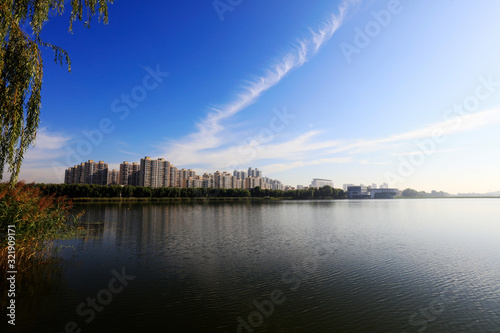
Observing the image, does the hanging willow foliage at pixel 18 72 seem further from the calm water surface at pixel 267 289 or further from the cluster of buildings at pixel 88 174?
the cluster of buildings at pixel 88 174

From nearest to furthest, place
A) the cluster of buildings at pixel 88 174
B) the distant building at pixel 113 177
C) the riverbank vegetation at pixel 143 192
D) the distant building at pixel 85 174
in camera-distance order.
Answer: the riverbank vegetation at pixel 143 192 < the distant building at pixel 85 174 < the cluster of buildings at pixel 88 174 < the distant building at pixel 113 177

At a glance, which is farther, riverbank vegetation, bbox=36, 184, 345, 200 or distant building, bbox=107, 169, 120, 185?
distant building, bbox=107, 169, 120, 185

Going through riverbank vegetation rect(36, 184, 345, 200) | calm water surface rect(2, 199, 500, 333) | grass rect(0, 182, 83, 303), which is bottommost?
calm water surface rect(2, 199, 500, 333)

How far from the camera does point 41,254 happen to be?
54.1ft

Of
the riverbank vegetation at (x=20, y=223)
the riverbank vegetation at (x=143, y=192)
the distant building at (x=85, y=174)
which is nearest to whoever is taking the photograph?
the riverbank vegetation at (x=20, y=223)

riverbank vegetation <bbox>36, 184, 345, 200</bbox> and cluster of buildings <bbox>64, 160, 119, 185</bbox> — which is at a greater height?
cluster of buildings <bbox>64, 160, 119, 185</bbox>

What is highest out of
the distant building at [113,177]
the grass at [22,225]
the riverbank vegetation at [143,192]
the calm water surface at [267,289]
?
the distant building at [113,177]

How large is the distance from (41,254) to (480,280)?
2710 cm

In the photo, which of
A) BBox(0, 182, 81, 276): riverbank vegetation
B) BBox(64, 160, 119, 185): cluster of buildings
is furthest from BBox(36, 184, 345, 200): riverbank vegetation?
BBox(0, 182, 81, 276): riverbank vegetation

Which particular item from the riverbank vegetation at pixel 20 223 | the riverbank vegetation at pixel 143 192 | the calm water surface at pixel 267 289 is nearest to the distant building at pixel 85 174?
the riverbank vegetation at pixel 143 192

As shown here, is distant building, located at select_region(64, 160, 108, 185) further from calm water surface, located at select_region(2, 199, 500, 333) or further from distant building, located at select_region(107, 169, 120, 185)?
calm water surface, located at select_region(2, 199, 500, 333)

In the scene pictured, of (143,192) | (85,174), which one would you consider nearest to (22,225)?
(143,192)

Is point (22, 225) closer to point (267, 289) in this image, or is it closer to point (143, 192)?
point (267, 289)

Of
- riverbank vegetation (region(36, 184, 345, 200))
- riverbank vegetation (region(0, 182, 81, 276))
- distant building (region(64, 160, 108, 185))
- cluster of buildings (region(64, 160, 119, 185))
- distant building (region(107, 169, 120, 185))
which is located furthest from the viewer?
distant building (region(107, 169, 120, 185))
